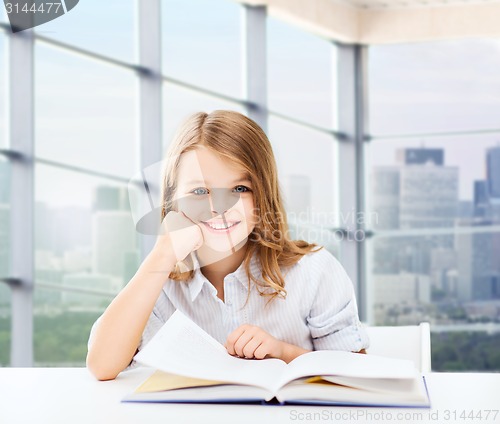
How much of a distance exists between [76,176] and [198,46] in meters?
1.11

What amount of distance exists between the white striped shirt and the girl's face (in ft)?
0.33

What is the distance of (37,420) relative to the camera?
37.4 inches

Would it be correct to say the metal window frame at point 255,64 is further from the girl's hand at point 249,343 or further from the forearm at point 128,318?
the girl's hand at point 249,343

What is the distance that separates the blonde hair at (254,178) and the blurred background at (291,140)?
212 cm

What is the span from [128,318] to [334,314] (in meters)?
0.43

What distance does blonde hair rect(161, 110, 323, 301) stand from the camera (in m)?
1.56

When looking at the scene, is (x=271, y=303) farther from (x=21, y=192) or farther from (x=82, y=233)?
(x=82, y=233)

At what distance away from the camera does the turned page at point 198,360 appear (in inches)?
40.3

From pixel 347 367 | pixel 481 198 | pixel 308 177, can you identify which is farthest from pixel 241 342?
pixel 481 198

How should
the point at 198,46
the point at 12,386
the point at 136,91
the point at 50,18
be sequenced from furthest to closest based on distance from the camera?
the point at 198,46
the point at 136,91
the point at 50,18
the point at 12,386

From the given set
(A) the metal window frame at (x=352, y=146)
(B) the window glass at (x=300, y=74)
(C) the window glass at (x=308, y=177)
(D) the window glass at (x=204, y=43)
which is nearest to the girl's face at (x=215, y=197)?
(D) the window glass at (x=204, y=43)

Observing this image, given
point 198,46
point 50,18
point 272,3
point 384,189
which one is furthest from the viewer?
point 384,189

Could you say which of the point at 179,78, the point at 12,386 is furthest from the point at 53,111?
the point at 12,386

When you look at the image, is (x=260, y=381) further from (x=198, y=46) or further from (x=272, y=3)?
(x=272, y=3)
